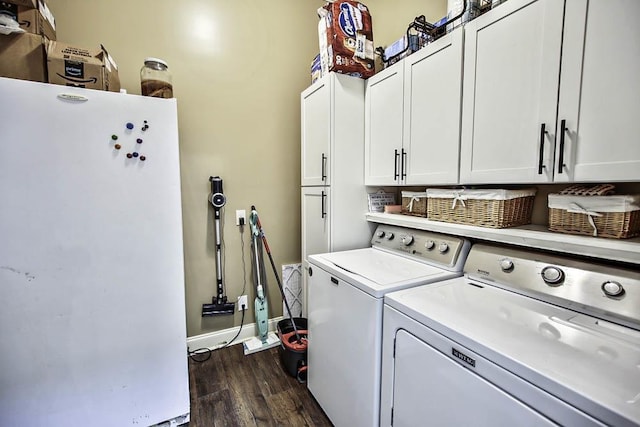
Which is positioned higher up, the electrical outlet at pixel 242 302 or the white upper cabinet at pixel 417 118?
the white upper cabinet at pixel 417 118

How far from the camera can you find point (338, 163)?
6.33 feet

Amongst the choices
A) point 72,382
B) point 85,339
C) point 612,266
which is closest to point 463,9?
point 612,266

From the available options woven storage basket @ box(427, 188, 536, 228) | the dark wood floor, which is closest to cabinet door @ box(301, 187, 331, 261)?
woven storage basket @ box(427, 188, 536, 228)

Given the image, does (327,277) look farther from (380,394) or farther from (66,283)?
(66,283)

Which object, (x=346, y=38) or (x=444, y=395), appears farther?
(x=346, y=38)

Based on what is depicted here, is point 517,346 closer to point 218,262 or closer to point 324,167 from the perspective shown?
point 324,167

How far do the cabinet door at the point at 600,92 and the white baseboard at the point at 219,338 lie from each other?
7.61 ft

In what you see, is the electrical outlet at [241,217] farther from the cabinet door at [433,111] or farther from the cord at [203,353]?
the cabinet door at [433,111]

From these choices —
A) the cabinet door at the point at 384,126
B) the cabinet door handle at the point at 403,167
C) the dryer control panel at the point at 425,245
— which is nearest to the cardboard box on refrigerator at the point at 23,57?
the cabinet door at the point at 384,126

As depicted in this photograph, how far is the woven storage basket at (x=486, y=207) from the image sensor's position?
1.27 meters

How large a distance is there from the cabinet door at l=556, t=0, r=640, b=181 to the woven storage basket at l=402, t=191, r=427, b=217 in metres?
0.76

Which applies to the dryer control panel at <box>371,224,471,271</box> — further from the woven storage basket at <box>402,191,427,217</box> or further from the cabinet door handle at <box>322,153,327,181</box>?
the cabinet door handle at <box>322,153,327,181</box>

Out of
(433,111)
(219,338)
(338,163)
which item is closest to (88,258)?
(219,338)

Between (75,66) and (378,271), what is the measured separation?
177cm
